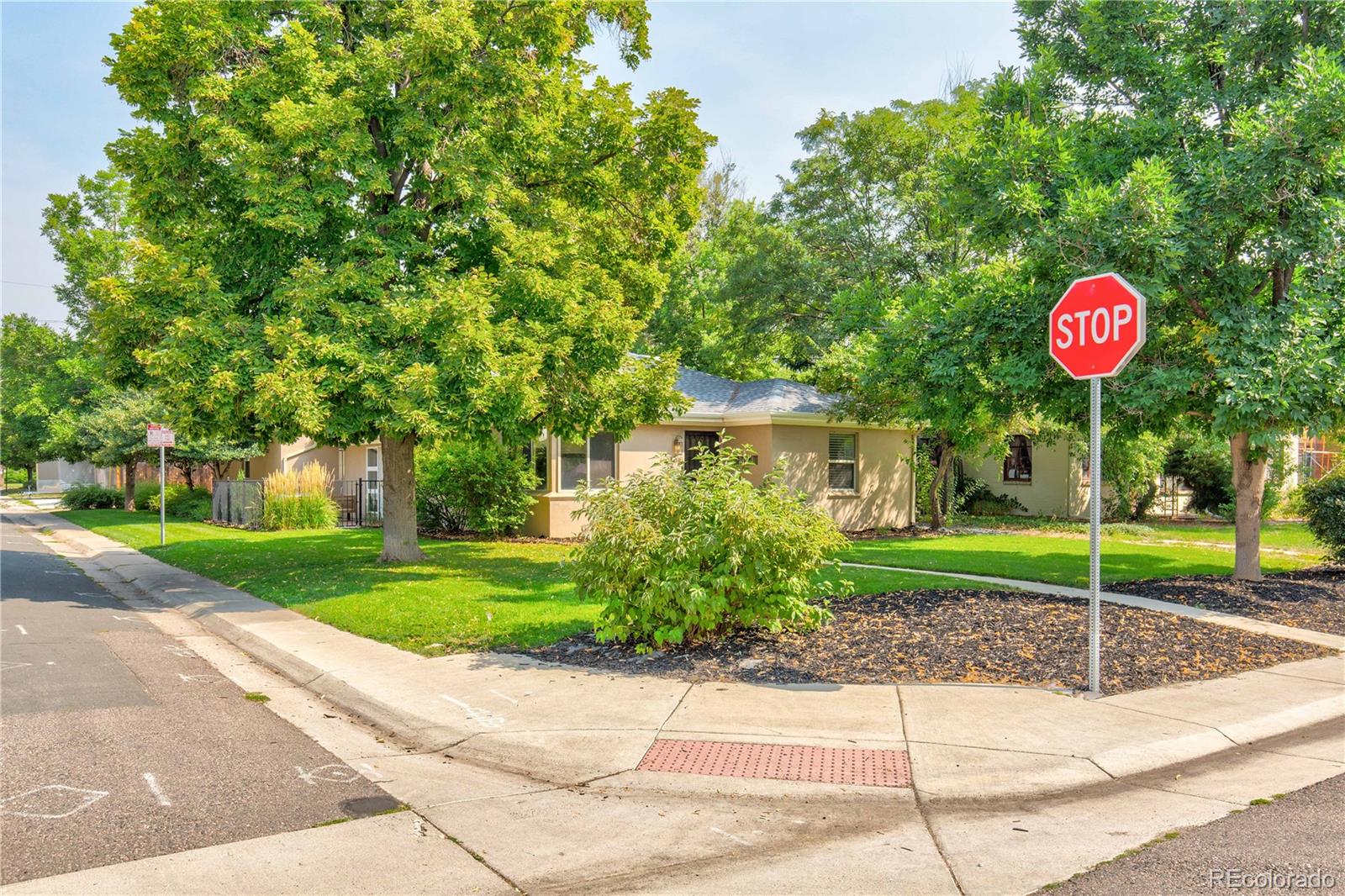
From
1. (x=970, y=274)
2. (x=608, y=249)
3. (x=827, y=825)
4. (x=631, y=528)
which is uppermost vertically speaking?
(x=608, y=249)

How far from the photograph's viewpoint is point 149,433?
19.0 m

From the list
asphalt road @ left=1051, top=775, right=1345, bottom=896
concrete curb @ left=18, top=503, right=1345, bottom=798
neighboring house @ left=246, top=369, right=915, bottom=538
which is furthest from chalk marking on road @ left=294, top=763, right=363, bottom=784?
neighboring house @ left=246, top=369, right=915, bottom=538

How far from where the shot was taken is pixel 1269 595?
1159 centimetres

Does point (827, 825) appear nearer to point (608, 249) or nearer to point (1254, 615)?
point (1254, 615)

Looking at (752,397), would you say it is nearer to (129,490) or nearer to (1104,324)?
(1104,324)

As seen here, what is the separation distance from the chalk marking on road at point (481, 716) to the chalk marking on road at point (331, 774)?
3.27 feet

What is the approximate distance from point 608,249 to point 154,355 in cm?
729

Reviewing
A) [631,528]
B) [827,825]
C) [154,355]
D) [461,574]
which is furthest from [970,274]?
[154,355]

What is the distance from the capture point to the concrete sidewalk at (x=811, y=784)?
4.30m

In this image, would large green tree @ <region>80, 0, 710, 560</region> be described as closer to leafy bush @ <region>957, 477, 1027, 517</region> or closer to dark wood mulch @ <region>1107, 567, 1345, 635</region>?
dark wood mulch @ <region>1107, 567, 1345, 635</region>

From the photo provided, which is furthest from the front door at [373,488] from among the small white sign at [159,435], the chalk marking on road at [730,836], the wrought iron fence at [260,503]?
the chalk marking on road at [730,836]

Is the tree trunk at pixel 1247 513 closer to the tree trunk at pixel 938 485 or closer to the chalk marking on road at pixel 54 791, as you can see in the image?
the tree trunk at pixel 938 485

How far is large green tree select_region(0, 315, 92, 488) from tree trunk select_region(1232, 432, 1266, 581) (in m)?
38.3

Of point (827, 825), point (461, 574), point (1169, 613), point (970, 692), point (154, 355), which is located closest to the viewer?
point (827, 825)
